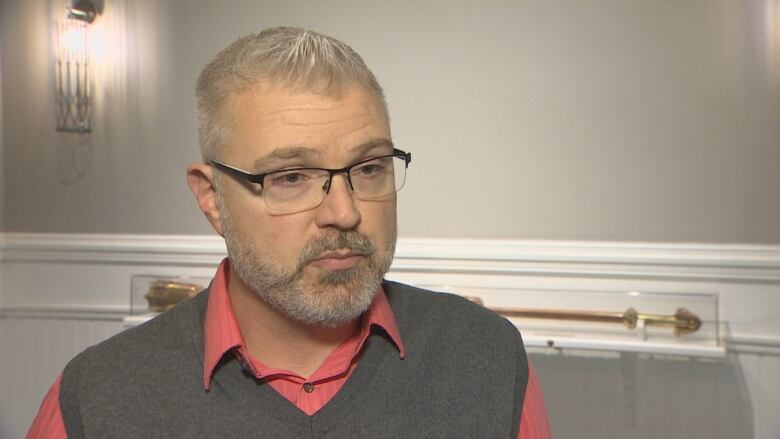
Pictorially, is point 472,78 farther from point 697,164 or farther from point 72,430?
point 72,430

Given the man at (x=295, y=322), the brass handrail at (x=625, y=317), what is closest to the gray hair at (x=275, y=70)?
the man at (x=295, y=322)

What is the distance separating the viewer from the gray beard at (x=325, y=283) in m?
1.17

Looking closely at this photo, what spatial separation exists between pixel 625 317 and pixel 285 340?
46.1 inches

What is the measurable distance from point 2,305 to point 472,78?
6.31ft

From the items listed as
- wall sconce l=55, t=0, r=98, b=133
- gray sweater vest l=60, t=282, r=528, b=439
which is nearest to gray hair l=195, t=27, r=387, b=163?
gray sweater vest l=60, t=282, r=528, b=439

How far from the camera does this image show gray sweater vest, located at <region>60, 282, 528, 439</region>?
1.20 m

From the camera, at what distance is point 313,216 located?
117 centimetres

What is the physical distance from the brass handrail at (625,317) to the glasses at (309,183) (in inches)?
43.2

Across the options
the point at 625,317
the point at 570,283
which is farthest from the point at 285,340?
the point at 570,283

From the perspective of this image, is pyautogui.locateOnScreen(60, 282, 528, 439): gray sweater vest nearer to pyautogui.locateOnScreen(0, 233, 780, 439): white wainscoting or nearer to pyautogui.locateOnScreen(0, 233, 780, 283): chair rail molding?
pyautogui.locateOnScreen(0, 233, 780, 439): white wainscoting

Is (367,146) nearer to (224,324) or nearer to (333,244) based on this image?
(333,244)

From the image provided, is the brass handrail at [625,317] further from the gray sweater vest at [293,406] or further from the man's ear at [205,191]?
the man's ear at [205,191]

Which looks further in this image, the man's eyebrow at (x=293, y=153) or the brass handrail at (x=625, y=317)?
the brass handrail at (x=625, y=317)

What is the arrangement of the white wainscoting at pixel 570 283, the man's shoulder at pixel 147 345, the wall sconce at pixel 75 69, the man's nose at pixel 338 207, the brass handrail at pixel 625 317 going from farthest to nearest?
the wall sconce at pixel 75 69 < the white wainscoting at pixel 570 283 < the brass handrail at pixel 625 317 < the man's shoulder at pixel 147 345 < the man's nose at pixel 338 207
